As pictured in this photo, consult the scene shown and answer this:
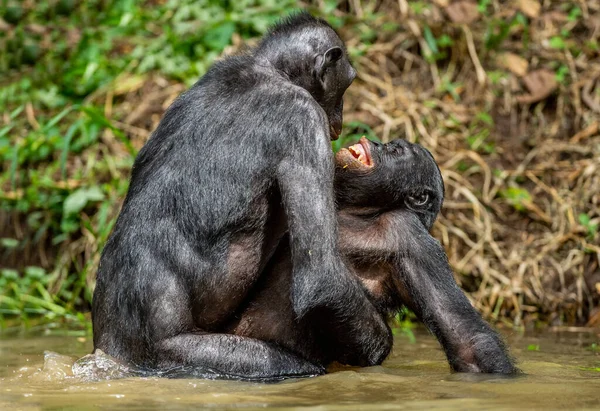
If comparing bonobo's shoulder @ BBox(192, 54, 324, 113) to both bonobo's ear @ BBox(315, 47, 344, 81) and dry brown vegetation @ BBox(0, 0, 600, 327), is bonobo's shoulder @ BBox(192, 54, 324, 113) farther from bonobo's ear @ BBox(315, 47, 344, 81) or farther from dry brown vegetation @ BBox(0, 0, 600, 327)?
dry brown vegetation @ BBox(0, 0, 600, 327)

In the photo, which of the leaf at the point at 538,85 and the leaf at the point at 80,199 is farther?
the leaf at the point at 538,85

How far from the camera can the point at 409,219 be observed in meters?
5.12

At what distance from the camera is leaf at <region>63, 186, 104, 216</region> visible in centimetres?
791

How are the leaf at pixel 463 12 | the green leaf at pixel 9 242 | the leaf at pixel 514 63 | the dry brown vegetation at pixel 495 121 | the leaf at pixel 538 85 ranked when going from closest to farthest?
the dry brown vegetation at pixel 495 121 < the green leaf at pixel 9 242 < the leaf at pixel 538 85 < the leaf at pixel 514 63 < the leaf at pixel 463 12

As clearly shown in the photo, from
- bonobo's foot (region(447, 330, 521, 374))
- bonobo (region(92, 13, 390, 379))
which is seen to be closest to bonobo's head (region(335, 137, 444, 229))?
bonobo (region(92, 13, 390, 379))

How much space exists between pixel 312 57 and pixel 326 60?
83 millimetres

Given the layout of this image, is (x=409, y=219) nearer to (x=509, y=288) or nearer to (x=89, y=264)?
(x=509, y=288)

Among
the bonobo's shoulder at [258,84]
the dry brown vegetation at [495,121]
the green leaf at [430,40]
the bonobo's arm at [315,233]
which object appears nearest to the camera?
the bonobo's arm at [315,233]

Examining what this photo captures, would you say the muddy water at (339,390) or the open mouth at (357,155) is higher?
the open mouth at (357,155)

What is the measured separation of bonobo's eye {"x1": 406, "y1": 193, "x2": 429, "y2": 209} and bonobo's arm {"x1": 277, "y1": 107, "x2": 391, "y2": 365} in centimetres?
86

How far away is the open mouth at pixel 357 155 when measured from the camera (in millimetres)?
5281

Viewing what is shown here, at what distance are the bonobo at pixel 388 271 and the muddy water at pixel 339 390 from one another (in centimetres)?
18

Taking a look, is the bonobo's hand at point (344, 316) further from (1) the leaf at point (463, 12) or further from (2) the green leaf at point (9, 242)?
(1) the leaf at point (463, 12)

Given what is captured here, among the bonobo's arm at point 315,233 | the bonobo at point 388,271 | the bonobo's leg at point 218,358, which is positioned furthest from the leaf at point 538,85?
the bonobo's leg at point 218,358
